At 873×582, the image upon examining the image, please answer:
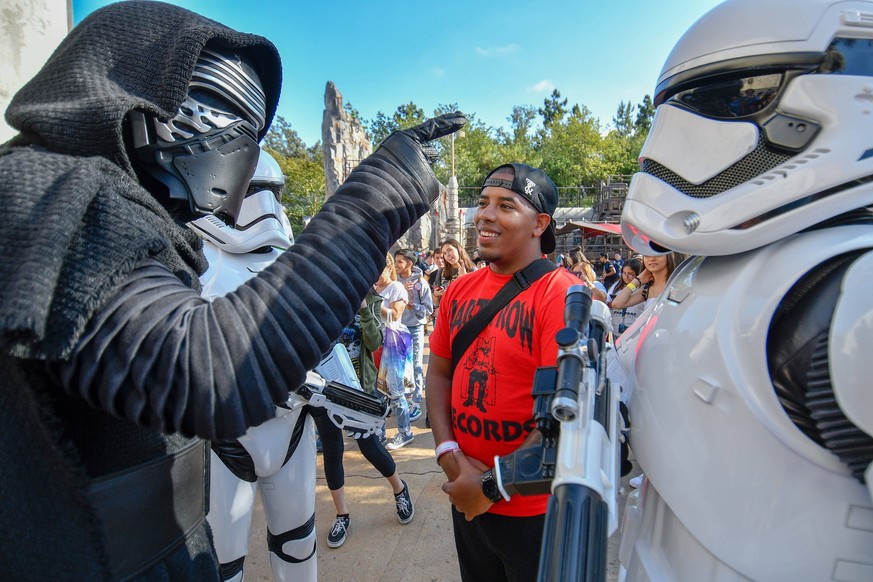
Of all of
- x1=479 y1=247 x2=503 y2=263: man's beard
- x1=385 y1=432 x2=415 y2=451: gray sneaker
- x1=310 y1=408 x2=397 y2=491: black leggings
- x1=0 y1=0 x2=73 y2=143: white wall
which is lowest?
x1=385 y1=432 x2=415 y2=451: gray sneaker

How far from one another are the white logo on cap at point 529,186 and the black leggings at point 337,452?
182 cm

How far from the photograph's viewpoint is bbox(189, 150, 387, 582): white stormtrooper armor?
6.07ft

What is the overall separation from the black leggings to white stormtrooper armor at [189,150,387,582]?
572 millimetres

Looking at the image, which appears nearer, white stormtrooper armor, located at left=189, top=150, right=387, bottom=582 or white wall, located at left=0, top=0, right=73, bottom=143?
white wall, located at left=0, top=0, right=73, bottom=143

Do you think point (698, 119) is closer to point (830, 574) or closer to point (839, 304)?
point (839, 304)

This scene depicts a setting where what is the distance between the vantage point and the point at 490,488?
57.5 inches

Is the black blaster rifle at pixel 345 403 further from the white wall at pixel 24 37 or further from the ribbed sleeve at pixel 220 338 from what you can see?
the white wall at pixel 24 37

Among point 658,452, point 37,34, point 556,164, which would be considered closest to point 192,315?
point 658,452

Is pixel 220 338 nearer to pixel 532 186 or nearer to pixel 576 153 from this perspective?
pixel 532 186

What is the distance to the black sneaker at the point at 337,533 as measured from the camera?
2.77m

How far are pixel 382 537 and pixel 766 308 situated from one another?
281 centimetres

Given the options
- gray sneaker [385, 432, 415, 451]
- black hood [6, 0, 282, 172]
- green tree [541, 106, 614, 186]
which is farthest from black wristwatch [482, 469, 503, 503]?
green tree [541, 106, 614, 186]

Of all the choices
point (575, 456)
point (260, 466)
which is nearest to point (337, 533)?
point (260, 466)

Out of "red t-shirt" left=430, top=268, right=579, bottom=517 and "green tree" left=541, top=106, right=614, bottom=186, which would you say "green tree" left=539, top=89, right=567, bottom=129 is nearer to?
"green tree" left=541, top=106, right=614, bottom=186
